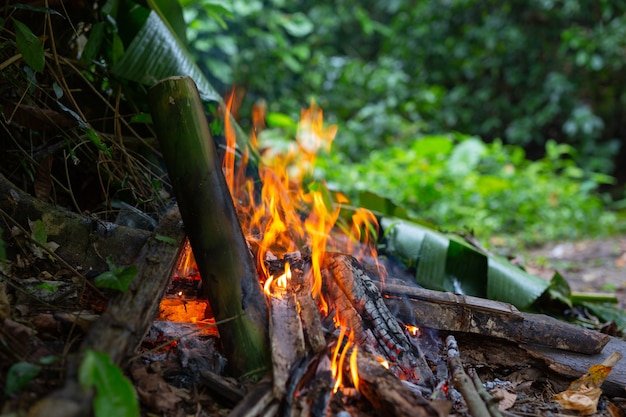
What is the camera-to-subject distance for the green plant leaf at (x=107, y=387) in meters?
1.49

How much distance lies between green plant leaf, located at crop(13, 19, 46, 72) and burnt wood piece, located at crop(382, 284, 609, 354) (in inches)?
76.7

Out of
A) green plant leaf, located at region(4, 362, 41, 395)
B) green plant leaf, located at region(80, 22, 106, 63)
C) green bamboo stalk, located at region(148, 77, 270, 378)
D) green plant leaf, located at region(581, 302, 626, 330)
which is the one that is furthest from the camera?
green plant leaf, located at region(581, 302, 626, 330)

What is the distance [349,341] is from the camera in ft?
7.25

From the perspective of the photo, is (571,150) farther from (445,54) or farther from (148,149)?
(148,149)

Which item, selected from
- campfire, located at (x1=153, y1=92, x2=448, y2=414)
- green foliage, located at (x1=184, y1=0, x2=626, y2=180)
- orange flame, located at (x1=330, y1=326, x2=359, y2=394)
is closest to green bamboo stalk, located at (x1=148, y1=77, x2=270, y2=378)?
campfire, located at (x1=153, y1=92, x2=448, y2=414)

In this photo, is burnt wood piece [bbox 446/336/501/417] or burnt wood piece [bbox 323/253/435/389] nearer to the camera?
burnt wood piece [bbox 446/336/501/417]

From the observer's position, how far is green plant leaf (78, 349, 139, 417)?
1494 millimetres

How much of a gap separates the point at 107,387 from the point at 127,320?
35 cm

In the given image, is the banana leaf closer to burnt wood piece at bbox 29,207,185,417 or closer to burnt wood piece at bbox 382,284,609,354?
burnt wood piece at bbox 29,207,185,417

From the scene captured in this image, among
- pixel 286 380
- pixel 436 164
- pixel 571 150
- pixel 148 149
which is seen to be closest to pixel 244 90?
pixel 436 164

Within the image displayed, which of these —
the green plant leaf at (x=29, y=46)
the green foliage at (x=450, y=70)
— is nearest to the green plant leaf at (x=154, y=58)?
the green plant leaf at (x=29, y=46)

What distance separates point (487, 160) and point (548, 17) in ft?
10.1

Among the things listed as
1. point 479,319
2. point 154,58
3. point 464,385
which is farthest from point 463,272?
point 154,58

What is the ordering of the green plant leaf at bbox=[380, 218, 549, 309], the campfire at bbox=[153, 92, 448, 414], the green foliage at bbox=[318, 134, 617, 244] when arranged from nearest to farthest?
the campfire at bbox=[153, 92, 448, 414] < the green plant leaf at bbox=[380, 218, 549, 309] < the green foliage at bbox=[318, 134, 617, 244]
